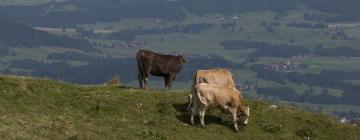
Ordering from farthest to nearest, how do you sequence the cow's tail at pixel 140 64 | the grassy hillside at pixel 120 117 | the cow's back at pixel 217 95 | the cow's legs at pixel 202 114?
the cow's tail at pixel 140 64 → the cow's legs at pixel 202 114 → the cow's back at pixel 217 95 → the grassy hillside at pixel 120 117

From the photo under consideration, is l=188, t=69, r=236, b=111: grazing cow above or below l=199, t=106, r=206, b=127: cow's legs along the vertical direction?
above

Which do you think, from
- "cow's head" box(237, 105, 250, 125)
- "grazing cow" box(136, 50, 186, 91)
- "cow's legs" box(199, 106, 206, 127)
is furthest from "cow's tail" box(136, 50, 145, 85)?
"cow's legs" box(199, 106, 206, 127)

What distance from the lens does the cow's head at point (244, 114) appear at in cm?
2703

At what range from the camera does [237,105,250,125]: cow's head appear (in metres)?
27.0

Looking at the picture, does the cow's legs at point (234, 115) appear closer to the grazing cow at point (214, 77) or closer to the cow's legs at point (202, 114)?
the cow's legs at point (202, 114)

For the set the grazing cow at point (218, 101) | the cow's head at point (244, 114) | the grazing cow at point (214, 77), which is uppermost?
the grazing cow at point (214, 77)

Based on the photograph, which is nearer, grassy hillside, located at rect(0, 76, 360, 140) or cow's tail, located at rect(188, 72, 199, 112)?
grassy hillside, located at rect(0, 76, 360, 140)

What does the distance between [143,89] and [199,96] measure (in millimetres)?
6193

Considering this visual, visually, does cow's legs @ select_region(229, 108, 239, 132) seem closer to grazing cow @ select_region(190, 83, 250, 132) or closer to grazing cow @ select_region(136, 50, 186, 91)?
grazing cow @ select_region(190, 83, 250, 132)

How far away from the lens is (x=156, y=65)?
32406 millimetres

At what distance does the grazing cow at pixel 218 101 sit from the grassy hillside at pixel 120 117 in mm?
534

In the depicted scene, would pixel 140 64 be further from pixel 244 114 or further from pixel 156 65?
pixel 244 114

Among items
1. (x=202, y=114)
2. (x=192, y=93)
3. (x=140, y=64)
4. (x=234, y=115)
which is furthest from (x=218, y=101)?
(x=140, y=64)

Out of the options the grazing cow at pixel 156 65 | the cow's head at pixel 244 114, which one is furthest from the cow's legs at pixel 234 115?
the grazing cow at pixel 156 65
